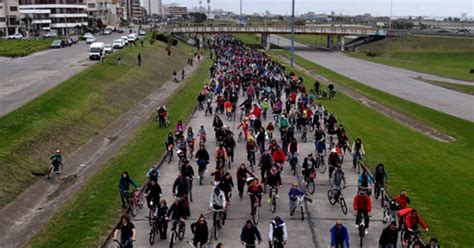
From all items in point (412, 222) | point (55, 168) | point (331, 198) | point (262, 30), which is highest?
point (262, 30)

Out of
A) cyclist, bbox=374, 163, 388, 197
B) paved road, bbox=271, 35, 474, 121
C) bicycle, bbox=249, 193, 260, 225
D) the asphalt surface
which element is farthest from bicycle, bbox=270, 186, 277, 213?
paved road, bbox=271, 35, 474, 121

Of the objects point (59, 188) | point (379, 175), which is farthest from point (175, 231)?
point (59, 188)

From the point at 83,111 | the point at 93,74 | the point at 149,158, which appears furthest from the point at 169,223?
the point at 93,74

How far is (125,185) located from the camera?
680 inches

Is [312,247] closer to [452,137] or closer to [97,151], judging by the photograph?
[97,151]

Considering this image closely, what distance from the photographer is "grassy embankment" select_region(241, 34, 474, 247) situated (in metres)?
17.8

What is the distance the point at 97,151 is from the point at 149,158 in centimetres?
657

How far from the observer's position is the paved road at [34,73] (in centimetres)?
3759

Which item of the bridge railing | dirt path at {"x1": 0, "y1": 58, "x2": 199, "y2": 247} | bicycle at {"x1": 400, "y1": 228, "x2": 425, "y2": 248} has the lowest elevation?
dirt path at {"x1": 0, "y1": 58, "x2": 199, "y2": 247}

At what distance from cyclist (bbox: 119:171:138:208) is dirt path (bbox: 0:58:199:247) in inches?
141

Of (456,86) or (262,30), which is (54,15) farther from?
(456,86)

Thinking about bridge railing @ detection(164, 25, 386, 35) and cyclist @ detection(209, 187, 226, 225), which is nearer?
cyclist @ detection(209, 187, 226, 225)

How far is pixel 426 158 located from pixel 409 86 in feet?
118

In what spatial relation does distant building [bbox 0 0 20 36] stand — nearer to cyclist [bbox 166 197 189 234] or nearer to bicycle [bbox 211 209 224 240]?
bicycle [bbox 211 209 224 240]
